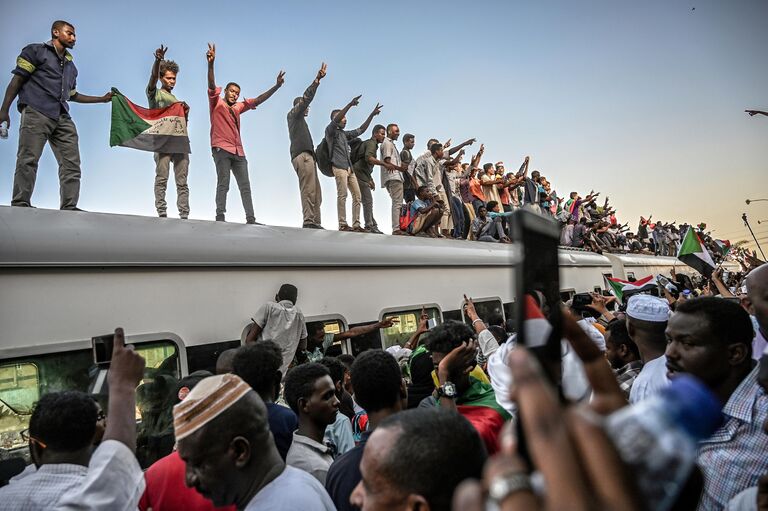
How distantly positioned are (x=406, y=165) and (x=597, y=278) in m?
5.54

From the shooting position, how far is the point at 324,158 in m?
7.20

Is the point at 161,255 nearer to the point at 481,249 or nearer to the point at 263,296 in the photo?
the point at 263,296

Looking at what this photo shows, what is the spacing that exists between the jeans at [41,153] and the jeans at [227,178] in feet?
4.80

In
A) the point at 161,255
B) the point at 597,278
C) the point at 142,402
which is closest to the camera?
the point at 142,402

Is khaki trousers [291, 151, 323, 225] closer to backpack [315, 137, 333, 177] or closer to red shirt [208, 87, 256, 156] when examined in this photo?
backpack [315, 137, 333, 177]

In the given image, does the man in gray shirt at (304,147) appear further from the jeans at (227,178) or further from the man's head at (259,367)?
the man's head at (259,367)

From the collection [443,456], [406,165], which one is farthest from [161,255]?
[406,165]

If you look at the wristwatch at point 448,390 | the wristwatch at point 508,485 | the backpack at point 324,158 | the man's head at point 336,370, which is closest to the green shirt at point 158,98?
the backpack at point 324,158

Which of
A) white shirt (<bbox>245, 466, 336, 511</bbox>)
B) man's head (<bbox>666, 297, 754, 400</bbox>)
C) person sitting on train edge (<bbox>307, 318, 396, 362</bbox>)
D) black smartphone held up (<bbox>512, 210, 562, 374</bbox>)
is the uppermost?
black smartphone held up (<bbox>512, 210, 562, 374</bbox>)

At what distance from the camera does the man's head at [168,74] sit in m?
5.53


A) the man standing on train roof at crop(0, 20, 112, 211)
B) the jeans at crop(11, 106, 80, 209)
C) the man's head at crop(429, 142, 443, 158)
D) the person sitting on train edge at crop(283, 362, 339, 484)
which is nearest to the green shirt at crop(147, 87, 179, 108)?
the man standing on train roof at crop(0, 20, 112, 211)

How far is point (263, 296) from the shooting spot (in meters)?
4.40

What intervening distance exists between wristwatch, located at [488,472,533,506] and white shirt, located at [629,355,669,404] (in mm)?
2040

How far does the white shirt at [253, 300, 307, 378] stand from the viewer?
13.6 feet
